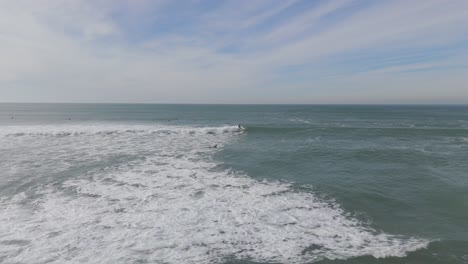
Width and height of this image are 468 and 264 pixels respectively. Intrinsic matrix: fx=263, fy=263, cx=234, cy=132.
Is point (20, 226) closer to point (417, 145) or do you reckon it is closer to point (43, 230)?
point (43, 230)

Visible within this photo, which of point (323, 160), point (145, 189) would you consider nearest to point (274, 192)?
point (145, 189)

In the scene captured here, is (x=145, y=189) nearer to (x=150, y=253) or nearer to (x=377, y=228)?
(x=150, y=253)

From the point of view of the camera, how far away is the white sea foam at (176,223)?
7.53m

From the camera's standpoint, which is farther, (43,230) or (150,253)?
(43,230)

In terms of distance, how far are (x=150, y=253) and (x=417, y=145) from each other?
2773cm

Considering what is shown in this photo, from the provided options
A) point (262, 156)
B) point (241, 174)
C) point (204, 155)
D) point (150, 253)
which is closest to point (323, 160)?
point (262, 156)

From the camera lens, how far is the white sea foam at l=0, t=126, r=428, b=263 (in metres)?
7.53

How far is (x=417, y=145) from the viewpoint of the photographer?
2603 cm

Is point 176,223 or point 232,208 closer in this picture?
point 176,223

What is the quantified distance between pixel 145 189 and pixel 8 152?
54.1ft

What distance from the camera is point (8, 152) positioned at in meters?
21.4

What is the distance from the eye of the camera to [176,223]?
9.33 meters

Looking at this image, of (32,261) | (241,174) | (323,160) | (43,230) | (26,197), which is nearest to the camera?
(32,261)

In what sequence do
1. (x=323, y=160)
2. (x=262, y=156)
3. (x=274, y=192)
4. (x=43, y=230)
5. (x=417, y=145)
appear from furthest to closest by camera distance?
(x=417, y=145) < (x=262, y=156) < (x=323, y=160) < (x=274, y=192) < (x=43, y=230)
